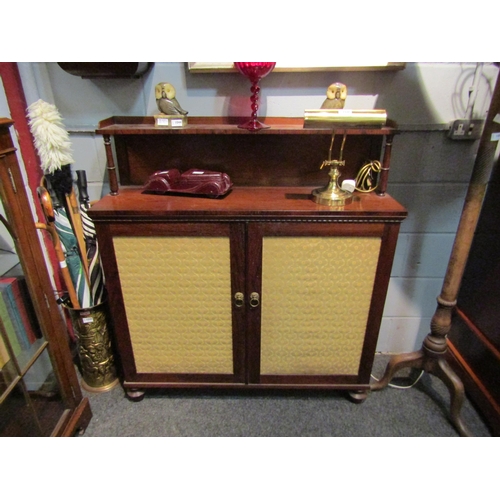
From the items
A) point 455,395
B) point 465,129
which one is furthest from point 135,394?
point 465,129

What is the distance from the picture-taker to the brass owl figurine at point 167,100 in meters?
1.32

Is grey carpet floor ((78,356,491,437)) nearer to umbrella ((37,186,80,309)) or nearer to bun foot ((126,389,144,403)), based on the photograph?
bun foot ((126,389,144,403))

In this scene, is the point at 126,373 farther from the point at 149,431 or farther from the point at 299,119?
the point at 299,119

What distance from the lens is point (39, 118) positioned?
4.41 ft

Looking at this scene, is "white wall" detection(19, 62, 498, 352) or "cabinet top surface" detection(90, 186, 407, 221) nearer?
"cabinet top surface" detection(90, 186, 407, 221)

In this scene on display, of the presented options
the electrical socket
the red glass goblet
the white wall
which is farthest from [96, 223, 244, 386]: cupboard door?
the electrical socket

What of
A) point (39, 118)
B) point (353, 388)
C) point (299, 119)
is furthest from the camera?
point (353, 388)

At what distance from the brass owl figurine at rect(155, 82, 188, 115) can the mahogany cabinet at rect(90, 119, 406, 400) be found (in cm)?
10

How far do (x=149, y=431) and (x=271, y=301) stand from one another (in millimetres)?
760

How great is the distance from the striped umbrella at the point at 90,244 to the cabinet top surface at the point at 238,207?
195mm

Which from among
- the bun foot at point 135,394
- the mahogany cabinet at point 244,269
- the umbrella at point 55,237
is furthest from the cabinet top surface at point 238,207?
the bun foot at point 135,394

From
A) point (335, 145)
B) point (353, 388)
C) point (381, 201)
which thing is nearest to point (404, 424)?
point (353, 388)

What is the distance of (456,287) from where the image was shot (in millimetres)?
1478

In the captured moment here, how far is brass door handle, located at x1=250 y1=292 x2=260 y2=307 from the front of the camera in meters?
1.38
